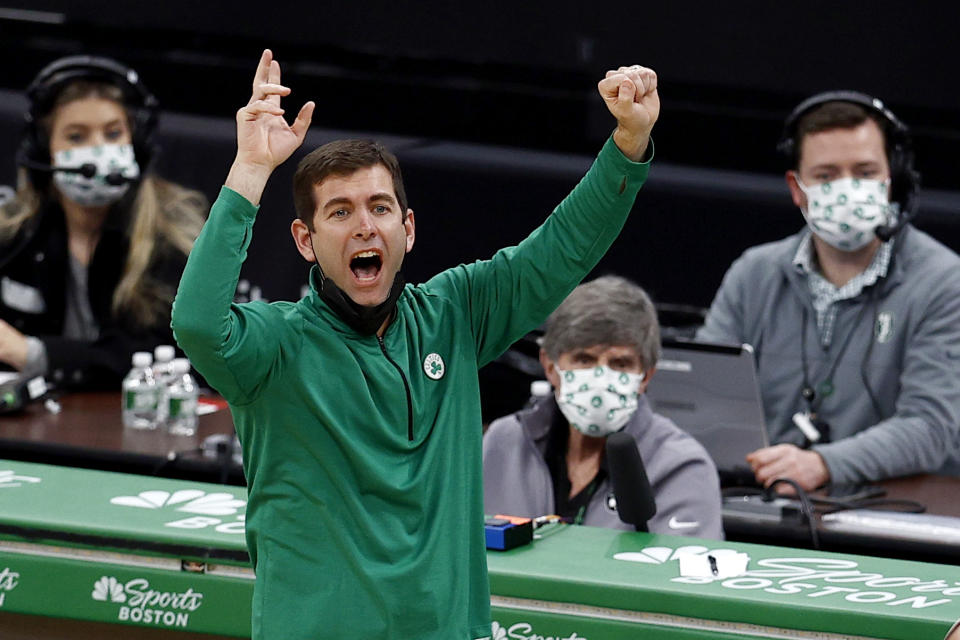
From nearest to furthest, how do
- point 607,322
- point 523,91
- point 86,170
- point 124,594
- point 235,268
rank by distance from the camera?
point 235,268 → point 124,594 → point 607,322 → point 86,170 → point 523,91

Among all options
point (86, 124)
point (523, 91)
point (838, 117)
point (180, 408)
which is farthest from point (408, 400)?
point (523, 91)

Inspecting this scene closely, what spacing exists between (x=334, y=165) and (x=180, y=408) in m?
1.93

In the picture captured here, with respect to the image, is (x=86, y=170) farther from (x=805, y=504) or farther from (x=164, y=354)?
(x=805, y=504)

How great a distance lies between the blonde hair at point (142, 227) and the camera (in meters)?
4.03

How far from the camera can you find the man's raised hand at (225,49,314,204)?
1646 mm

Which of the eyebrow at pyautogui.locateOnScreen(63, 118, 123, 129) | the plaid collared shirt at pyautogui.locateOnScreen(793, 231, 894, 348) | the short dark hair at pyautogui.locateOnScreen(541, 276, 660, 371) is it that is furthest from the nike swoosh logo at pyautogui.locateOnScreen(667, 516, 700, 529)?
the eyebrow at pyautogui.locateOnScreen(63, 118, 123, 129)

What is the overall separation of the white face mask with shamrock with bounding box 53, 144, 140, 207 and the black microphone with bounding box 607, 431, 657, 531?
2268 mm

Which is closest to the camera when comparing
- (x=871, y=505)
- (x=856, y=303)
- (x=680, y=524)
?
(x=680, y=524)

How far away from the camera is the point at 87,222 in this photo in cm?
415

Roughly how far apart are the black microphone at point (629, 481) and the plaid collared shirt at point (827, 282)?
5.51 ft

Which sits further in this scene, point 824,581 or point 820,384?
point 820,384

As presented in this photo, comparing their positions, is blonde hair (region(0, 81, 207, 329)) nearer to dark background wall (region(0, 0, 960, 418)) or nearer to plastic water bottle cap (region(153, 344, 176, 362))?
plastic water bottle cap (region(153, 344, 176, 362))

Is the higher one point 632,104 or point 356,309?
point 632,104

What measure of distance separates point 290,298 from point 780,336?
2234mm
